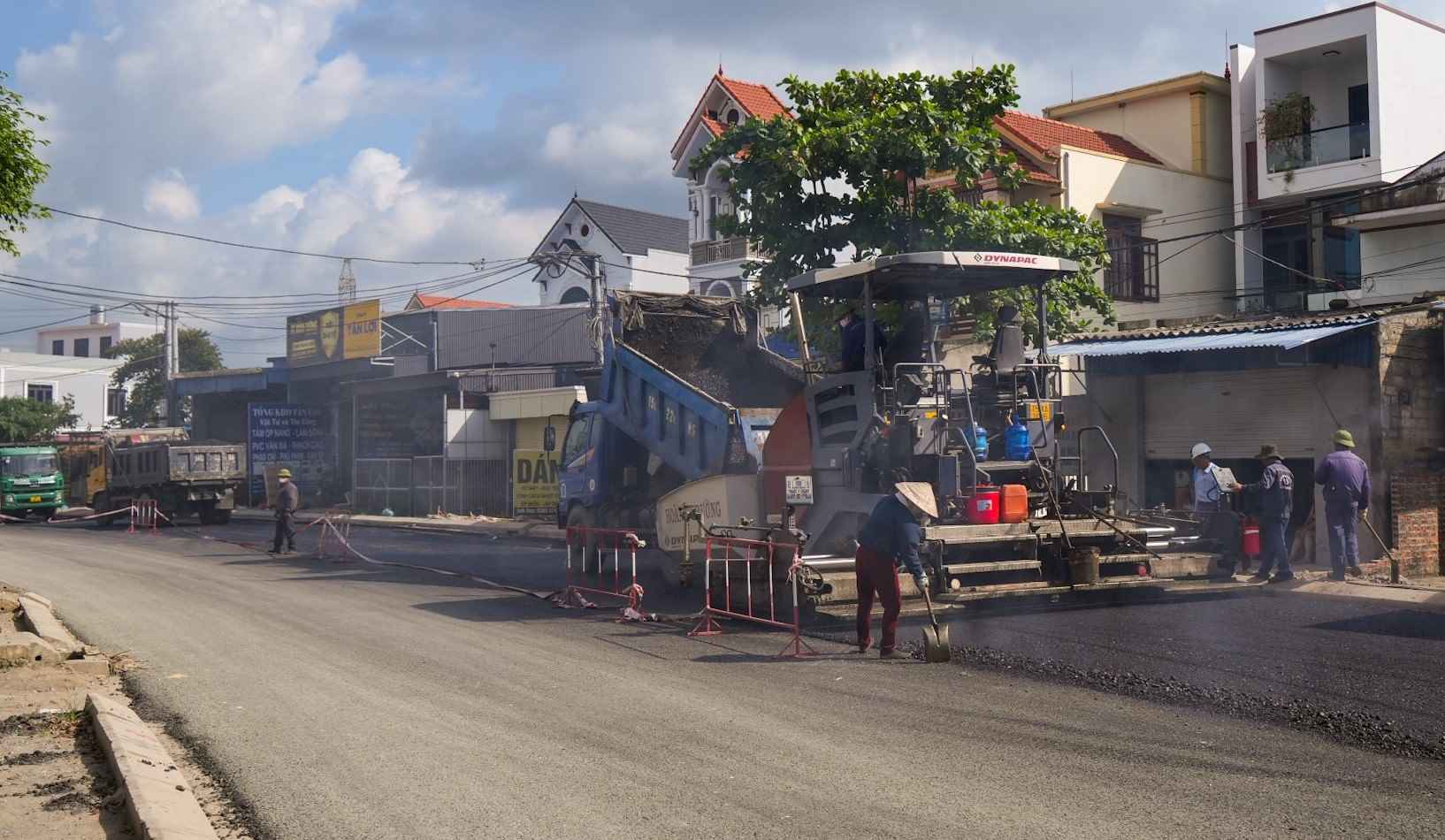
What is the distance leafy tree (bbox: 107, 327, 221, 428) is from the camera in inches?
2443

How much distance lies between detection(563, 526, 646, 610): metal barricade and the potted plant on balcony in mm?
20323

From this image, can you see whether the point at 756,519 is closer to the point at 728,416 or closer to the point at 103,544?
the point at 728,416

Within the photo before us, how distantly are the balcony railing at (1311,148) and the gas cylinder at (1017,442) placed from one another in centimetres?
2154

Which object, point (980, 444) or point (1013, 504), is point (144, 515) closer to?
point (980, 444)

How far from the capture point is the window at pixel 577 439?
17.1 metres

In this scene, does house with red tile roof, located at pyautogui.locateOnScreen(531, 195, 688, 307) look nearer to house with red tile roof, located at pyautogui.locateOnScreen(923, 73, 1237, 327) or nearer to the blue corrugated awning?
house with red tile roof, located at pyautogui.locateOnScreen(923, 73, 1237, 327)

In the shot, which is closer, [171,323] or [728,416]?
[728,416]

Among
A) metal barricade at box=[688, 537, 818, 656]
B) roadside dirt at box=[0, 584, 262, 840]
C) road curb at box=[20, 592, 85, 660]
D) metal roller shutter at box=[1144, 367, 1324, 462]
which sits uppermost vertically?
metal roller shutter at box=[1144, 367, 1324, 462]

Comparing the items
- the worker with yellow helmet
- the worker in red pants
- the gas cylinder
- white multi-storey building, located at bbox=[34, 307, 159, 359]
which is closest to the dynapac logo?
the gas cylinder

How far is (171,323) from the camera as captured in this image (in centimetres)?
5103

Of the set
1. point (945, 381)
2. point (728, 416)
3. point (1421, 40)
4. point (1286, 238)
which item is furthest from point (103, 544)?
point (1421, 40)

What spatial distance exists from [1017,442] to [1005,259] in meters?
1.68

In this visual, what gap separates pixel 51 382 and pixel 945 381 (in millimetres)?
80467

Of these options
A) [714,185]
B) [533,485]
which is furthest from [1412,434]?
[714,185]
